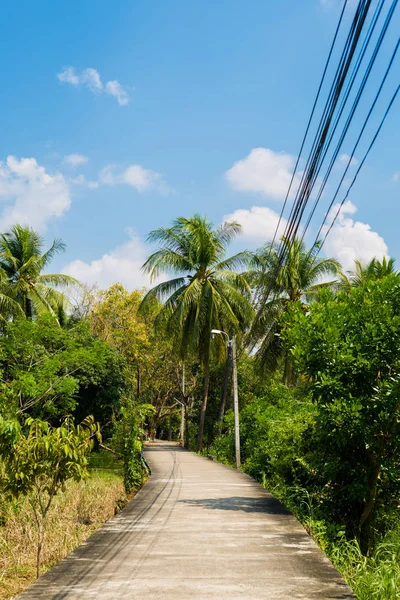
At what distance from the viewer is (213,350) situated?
29.5 meters

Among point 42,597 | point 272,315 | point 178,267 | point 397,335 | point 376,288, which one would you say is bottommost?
point 42,597

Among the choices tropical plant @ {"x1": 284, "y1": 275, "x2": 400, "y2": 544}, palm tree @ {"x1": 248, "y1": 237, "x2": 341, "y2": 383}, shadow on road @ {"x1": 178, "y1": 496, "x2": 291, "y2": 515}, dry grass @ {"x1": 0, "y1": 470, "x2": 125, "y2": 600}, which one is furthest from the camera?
palm tree @ {"x1": 248, "y1": 237, "x2": 341, "y2": 383}

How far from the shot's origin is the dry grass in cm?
867

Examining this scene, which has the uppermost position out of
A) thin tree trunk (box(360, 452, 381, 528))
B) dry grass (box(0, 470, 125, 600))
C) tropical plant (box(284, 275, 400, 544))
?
tropical plant (box(284, 275, 400, 544))

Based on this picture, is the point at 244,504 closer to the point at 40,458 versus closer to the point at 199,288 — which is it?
the point at 40,458

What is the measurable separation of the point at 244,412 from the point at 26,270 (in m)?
13.1

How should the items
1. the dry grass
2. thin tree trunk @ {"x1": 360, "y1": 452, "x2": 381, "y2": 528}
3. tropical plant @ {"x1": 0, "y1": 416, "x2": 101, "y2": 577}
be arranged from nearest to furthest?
tropical plant @ {"x1": 0, "y1": 416, "x2": 101, "y2": 577} < the dry grass < thin tree trunk @ {"x1": 360, "y1": 452, "x2": 381, "y2": 528}

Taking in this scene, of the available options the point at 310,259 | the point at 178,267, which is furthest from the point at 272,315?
the point at 178,267

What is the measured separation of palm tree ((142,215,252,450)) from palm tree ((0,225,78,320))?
5.22 metres

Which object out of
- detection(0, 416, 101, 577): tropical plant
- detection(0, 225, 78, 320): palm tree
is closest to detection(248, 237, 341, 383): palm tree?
detection(0, 225, 78, 320): palm tree

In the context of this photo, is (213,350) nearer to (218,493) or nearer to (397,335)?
(218,493)

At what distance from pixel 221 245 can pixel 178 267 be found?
272 cm

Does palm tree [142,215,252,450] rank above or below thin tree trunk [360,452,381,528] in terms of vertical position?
above

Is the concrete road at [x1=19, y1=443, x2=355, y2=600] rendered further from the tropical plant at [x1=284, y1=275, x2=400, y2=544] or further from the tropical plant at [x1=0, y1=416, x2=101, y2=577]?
the tropical plant at [x1=284, y1=275, x2=400, y2=544]
